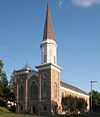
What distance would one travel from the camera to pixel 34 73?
74688 mm

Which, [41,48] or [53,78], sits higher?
[41,48]

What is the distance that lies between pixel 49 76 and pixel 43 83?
8.62 feet

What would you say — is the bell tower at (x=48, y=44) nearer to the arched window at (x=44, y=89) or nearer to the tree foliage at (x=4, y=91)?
the arched window at (x=44, y=89)

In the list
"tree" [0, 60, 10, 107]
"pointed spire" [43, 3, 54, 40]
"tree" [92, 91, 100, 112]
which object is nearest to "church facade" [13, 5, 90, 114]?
"pointed spire" [43, 3, 54, 40]

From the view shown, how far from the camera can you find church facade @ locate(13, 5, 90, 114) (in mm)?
70062

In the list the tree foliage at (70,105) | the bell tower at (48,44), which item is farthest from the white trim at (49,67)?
the tree foliage at (70,105)

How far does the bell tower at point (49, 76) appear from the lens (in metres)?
69.6

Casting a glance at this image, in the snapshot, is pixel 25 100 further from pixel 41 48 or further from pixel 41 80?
pixel 41 48

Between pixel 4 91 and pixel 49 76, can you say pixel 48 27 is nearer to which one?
pixel 49 76

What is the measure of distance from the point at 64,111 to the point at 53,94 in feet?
18.3

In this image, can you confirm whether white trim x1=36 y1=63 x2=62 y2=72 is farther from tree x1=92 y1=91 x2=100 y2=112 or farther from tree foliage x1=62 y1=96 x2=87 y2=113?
tree x1=92 y1=91 x2=100 y2=112

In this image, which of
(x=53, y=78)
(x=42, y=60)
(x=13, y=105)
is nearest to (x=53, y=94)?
(x=53, y=78)

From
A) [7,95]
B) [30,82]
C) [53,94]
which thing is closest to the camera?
[53,94]

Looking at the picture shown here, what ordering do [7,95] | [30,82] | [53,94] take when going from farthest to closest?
[7,95] → [30,82] → [53,94]
